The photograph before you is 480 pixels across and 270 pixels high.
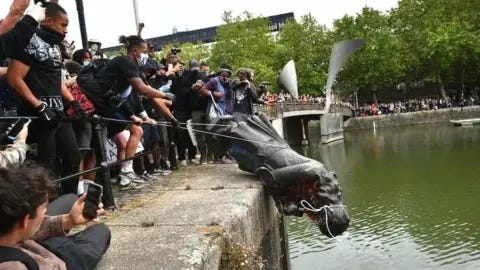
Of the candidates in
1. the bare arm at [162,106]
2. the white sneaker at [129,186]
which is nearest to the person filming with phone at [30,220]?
the white sneaker at [129,186]

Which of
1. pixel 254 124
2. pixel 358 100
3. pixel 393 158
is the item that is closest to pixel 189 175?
pixel 254 124

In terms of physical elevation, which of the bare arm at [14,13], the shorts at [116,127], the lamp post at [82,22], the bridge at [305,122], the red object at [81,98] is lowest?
the bridge at [305,122]

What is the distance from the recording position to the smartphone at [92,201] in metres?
2.44

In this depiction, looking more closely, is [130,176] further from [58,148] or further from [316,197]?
[316,197]

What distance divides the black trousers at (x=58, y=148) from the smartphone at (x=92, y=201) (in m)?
1.30

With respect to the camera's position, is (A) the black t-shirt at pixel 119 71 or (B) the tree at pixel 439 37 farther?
(B) the tree at pixel 439 37

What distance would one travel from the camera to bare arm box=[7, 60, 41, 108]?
353 cm

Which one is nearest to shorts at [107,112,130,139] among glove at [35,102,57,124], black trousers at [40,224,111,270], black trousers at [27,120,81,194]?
black trousers at [27,120,81,194]

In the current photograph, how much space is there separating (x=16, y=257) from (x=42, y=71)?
6.78 feet

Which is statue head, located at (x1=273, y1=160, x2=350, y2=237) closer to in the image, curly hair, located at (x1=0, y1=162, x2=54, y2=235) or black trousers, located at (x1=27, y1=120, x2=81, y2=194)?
black trousers, located at (x1=27, y1=120, x2=81, y2=194)

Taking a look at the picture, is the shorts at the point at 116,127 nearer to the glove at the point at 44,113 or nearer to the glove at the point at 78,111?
the glove at the point at 78,111


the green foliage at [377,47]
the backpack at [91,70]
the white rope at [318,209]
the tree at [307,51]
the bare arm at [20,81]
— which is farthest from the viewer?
the tree at [307,51]

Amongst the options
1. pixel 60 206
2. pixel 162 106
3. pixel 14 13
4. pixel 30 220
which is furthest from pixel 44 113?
pixel 162 106

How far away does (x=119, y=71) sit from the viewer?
5027 mm
